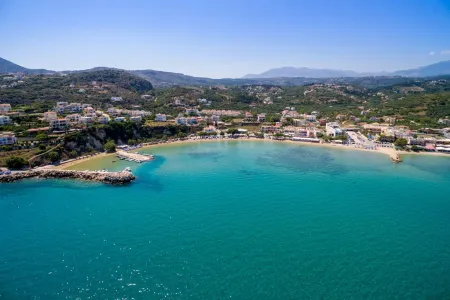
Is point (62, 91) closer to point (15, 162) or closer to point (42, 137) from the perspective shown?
point (42, 137)

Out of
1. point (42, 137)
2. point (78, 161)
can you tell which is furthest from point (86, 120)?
point (78, 161)

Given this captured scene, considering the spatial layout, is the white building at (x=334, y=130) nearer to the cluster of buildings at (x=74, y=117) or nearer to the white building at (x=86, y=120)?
the cluster of buildings at (x=74, y=117)

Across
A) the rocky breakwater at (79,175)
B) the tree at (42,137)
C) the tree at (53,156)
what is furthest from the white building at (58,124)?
the rocky breakwater at (79,175)

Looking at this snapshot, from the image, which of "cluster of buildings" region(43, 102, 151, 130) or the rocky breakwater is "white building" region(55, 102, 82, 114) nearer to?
"cluster of buildings" region(43, 102, 151, 130)

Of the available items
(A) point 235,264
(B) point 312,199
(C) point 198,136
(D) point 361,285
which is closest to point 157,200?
(A) point 235,264

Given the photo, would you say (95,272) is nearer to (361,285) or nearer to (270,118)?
(361,285)

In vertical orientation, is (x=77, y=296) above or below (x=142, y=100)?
below

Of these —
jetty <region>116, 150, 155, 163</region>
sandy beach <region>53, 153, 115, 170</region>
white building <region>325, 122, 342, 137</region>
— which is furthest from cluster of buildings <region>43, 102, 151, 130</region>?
white building <region>325, 122, 342, 137</region>
